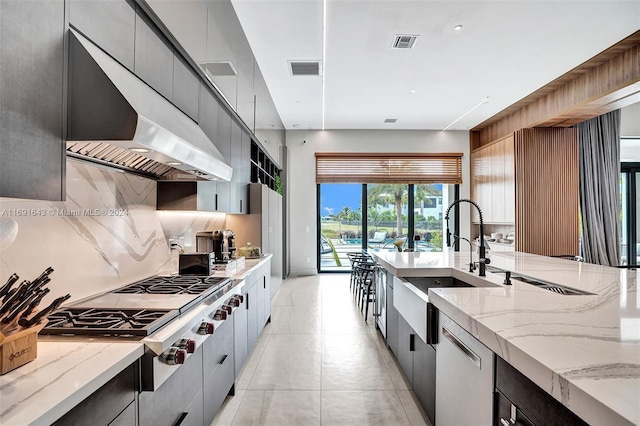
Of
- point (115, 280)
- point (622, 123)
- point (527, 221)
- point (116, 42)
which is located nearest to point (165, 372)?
point (115, 280)

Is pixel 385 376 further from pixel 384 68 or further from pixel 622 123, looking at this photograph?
pixel 622 123

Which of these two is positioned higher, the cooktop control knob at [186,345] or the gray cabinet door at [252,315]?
the cooktop control knob at [186,345]

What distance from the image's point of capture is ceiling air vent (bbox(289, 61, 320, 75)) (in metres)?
4.72

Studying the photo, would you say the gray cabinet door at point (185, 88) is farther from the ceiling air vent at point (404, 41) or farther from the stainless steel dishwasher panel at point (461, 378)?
the ceiling air vent at point (404, 41)

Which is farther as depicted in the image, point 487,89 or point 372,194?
point 372,194

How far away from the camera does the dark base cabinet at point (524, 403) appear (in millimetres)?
930

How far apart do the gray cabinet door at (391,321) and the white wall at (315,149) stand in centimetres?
488

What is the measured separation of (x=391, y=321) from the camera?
3.33 metres

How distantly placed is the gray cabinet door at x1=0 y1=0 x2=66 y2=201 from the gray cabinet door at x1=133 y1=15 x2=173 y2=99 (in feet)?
1.85

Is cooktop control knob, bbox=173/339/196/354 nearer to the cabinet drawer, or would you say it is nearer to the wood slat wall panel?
the cabinet drawer

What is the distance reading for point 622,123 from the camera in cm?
691

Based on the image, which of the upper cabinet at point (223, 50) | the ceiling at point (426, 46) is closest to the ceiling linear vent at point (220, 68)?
the upper cabinet at point (223, 50)

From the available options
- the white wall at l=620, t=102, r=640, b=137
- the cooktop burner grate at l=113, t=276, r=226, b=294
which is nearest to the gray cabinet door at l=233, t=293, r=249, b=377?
the cooktop burner grate at l=113, t=276, r=226, b=294

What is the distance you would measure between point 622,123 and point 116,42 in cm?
871
